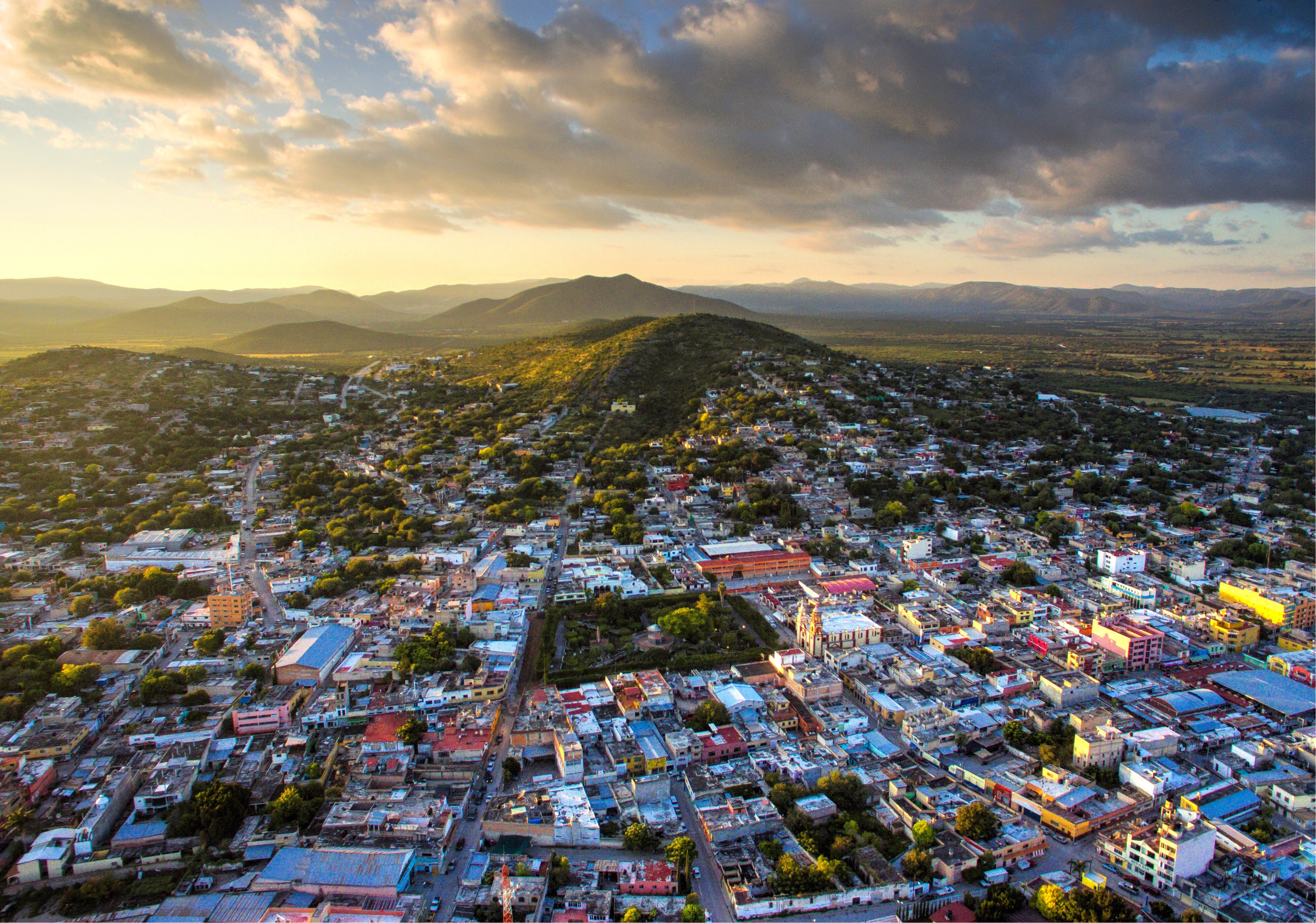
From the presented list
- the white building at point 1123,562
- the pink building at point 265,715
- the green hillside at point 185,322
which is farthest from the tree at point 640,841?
the green hillside at point 185,322

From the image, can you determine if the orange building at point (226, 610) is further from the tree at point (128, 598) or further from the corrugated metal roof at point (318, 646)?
the tree at point (128, 598)

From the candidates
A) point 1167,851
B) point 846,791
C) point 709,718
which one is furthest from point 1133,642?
point 709,718

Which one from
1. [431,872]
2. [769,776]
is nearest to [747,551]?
[769,776]

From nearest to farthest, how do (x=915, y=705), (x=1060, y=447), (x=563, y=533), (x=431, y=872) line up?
(x=431, y=872), (x=915, y=705), (x=563, y=533), (x=1060, y=447)

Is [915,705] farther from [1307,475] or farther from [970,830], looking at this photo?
[1307,475]

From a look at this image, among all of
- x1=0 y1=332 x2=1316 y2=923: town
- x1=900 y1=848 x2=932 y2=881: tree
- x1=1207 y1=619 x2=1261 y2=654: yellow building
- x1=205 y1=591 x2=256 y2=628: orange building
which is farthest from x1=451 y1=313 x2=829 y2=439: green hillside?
x1=900 y1=848 x2=932 y2=881: tree

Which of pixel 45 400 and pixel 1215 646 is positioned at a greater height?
pixel 45 400
